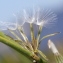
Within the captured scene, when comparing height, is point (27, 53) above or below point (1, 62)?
above

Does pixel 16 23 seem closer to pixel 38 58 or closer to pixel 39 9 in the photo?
pixel 39 9

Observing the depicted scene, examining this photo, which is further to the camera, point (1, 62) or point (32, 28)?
point (1, 62)

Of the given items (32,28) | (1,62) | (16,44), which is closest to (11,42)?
(16,44)

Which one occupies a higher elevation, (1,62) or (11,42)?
(11,42)

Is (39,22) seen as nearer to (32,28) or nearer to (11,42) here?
(32,28)

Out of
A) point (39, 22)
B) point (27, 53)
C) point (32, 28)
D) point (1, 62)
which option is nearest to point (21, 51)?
point (27, 53)

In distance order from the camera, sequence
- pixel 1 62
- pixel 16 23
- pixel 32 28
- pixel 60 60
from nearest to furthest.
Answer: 1. pixel 60 60
2. pixel 32 28
3. pixel 16 23
4. pixel 1 62

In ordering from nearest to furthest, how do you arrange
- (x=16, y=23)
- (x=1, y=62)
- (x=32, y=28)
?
1. (x=32, y=28)
2. (x=16, y=23)
3. (x=1, y=62)

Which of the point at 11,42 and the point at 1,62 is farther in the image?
the point at 1,62

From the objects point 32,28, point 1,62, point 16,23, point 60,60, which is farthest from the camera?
point 1,62
